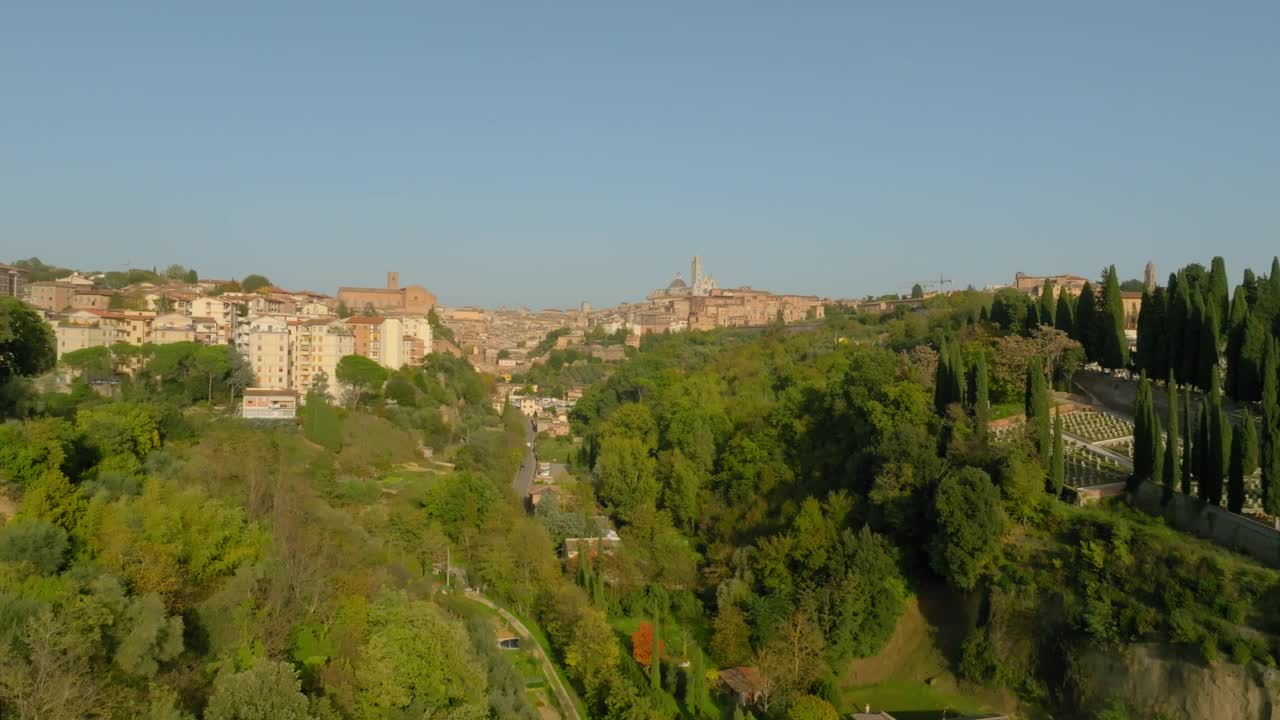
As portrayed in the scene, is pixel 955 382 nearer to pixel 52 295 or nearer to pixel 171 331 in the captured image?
pixel 171 331

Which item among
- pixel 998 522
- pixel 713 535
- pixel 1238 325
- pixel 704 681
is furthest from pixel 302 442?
pixel 1238 325

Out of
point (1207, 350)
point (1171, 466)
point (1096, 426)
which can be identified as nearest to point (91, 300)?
point (1096, 426)

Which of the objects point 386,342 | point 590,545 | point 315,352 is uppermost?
point 386,342

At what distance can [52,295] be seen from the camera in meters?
56.6

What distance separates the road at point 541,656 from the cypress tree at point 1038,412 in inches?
475

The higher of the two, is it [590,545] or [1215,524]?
[1215,524]

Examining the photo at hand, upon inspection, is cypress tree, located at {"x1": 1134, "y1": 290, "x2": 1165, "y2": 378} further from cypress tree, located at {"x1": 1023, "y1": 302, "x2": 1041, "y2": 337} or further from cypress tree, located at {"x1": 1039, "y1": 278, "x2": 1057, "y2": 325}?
cypress tree, located at {"x1": 1023, "y1": 302, "x2": 1041, "y2": 337}

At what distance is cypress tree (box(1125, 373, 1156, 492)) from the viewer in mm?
22156

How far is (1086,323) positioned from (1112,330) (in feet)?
4.30

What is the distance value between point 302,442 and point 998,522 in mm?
24960

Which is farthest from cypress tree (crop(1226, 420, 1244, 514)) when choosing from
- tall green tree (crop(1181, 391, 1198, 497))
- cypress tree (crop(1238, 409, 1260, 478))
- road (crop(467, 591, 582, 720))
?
road (crop(467, 591, 582, 720))

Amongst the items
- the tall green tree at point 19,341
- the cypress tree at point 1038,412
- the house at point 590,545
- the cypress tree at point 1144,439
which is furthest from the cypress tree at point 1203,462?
the tall green tree at point 19,341

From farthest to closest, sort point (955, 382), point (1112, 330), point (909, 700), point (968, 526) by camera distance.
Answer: point (1112, 330) < point (955, 382) < point (968, 526) < point (909, 700)

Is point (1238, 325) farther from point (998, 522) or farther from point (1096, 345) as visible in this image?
point (998, 522)
